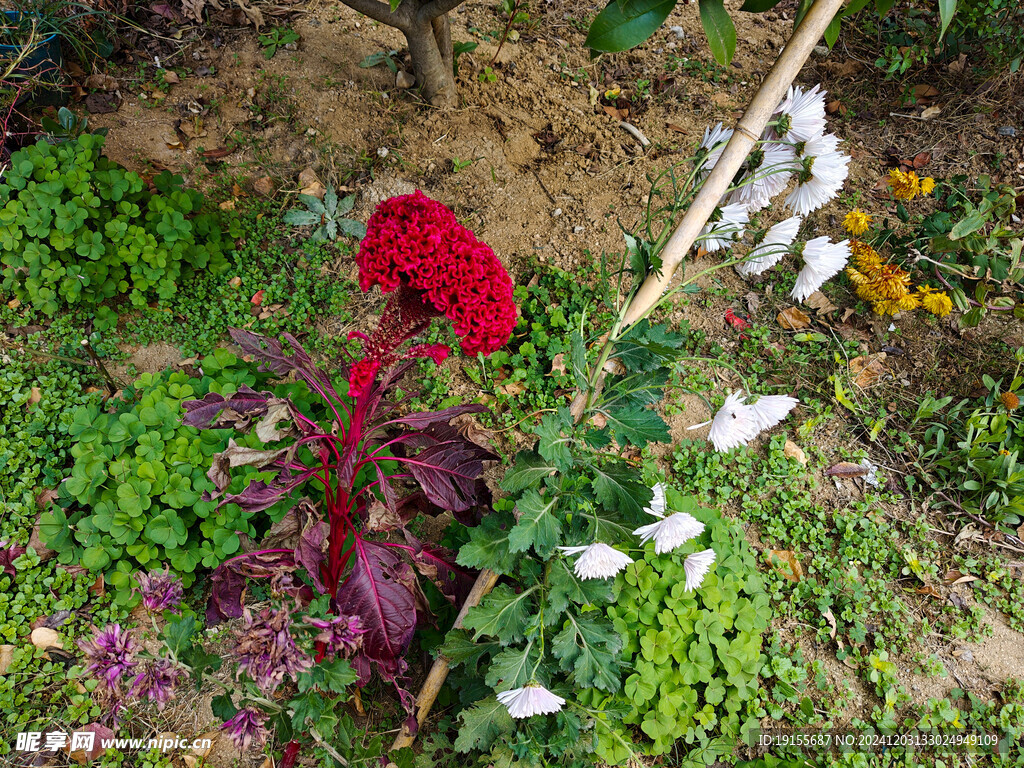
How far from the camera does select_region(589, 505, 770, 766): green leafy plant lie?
207cm

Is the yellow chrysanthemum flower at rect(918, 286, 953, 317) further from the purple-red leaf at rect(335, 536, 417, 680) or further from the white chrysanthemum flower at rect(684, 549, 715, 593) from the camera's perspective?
the purple-red leaf at rect(335, 536, 417, 680)

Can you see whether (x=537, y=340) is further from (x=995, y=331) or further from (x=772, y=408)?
(x=995, y=331)

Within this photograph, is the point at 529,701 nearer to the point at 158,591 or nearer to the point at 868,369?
the point at 158,591

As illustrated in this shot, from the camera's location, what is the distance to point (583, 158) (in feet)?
11.1

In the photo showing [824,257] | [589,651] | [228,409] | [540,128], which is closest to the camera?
[824,257]

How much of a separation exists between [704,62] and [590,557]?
3421 mm

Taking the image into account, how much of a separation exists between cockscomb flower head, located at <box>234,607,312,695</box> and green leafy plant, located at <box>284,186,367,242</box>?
2097 millimetres

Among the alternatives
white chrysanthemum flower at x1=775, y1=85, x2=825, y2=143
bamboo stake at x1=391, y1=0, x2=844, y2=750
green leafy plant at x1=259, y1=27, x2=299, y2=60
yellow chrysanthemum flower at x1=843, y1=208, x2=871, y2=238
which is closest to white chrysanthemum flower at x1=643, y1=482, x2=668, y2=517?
bamboo stake at x1=391, y1=0, x2=844, y2=750

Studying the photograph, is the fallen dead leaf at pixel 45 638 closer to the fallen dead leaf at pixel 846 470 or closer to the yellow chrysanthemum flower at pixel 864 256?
the fallen dead leaf at pixel 846 470

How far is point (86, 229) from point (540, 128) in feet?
7.58

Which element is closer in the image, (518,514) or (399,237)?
(399,237)

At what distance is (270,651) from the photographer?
1.40 m

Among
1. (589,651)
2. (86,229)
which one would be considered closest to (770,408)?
(589,651)

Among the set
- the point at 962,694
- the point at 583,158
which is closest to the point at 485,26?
the point at 583,158
